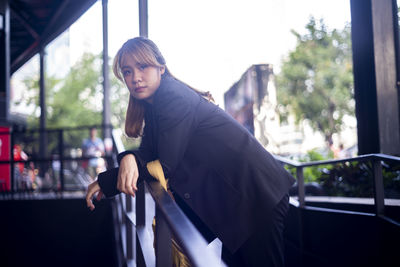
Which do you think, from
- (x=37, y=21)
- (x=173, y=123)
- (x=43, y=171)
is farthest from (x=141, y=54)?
(x=37, y=21)

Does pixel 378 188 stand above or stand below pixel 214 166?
below

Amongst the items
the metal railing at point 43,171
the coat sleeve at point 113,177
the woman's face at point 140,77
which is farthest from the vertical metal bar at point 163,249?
the metal railing at point 43,171

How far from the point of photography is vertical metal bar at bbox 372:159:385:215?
309 cm

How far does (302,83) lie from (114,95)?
1520 cm

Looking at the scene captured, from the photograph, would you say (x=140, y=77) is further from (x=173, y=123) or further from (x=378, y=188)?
(x=378, y=188)

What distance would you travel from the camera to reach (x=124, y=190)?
4.85ft

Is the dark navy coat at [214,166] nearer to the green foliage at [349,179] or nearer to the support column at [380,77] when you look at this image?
the green foliage at [349,179]

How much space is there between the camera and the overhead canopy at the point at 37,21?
11484 millimetres

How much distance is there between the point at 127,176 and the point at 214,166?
0.34m

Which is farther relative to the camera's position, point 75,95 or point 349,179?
point 75,95

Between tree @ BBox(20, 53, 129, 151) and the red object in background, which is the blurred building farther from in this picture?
tree @ BBox(20, 53, 129, 151)

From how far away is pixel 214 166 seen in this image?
5.02ft

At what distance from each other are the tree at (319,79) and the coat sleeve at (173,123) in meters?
23.9

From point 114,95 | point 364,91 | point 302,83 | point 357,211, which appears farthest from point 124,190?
point 114,95
